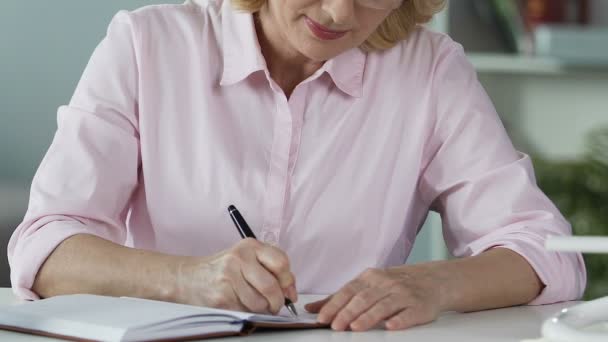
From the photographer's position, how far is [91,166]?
160 cm

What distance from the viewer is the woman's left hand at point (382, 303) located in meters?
1.27

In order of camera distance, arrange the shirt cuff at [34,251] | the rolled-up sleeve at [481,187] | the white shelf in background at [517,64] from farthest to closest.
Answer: the white shelf in background at [517,64] < the rolled-up sleeve at [481,187] < the shirt cuff at [34,251]

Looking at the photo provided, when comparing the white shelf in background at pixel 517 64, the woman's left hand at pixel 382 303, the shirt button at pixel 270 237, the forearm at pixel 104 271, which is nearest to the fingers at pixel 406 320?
the woman's left hand at pixel 382 303

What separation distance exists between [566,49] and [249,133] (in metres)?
1.39

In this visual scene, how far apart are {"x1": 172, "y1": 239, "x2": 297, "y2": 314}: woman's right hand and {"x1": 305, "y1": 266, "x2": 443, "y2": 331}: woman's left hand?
6 cm

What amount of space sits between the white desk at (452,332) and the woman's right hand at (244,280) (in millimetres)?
71

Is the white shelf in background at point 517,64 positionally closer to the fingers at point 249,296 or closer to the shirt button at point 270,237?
the shirt button at point 270,237

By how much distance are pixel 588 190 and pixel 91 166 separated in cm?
182

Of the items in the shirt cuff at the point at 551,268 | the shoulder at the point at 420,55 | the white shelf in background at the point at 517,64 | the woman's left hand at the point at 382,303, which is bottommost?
the white shelf in background at the point at 517,64

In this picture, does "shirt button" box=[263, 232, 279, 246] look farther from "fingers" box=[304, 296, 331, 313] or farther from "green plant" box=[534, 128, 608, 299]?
"green plant" box=[534, 128, 608, 299]

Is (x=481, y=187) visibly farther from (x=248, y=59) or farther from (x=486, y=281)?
(x=248, y=59)

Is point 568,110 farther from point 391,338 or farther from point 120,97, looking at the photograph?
point 391,338

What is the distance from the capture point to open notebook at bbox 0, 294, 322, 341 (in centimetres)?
113

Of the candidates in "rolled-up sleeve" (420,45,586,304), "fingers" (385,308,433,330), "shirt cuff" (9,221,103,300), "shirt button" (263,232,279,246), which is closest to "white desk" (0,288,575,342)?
"fingers" (385,308,433,330)
